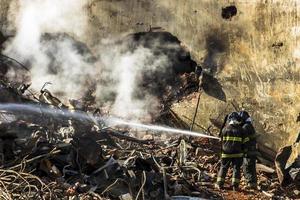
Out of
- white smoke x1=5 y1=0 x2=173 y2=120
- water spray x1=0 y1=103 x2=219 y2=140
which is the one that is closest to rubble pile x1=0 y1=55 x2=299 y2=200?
water spray x1=0 y1=103 x2=219 y2=140

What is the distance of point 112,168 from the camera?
7.96 metres

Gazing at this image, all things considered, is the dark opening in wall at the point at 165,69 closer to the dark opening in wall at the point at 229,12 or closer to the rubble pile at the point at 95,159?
the rubble pile at the point at 95,159

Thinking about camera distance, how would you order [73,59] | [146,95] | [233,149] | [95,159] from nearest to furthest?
1. [95,159]
2. [233,149]
3. [146,95]
4. [73,59]

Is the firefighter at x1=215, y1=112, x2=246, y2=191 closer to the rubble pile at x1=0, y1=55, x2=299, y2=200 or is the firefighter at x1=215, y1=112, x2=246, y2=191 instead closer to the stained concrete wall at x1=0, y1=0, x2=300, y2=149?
the rubble pile at x1=0, y1=55, x2=299, y2=200

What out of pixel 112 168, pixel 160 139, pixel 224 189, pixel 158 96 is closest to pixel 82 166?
pixel 112 168

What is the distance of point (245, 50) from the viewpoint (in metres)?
10.6

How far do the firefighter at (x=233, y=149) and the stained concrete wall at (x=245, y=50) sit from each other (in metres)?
1.55

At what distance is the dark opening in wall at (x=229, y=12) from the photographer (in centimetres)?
1065

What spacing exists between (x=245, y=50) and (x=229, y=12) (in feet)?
2.46

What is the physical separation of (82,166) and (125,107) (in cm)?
365

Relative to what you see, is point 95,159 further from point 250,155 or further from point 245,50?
point 245,50

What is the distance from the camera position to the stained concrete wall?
10.3 metres

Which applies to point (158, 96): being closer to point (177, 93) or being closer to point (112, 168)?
point (177, 93)

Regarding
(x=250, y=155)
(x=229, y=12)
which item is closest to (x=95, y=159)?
(x=250, y=155)
